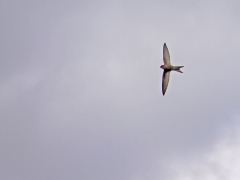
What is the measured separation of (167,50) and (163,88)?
4857 millimetres

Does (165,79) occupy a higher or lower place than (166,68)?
lower

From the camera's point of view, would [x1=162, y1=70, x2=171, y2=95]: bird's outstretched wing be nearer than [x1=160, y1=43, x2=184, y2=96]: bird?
No

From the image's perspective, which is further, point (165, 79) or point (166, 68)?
point (165, 79)

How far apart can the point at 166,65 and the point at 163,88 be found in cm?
299

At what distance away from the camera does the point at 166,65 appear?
200 ft

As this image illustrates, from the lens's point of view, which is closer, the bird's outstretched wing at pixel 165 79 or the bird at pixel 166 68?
the bird at pixel 166 68

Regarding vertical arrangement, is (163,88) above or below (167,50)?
below

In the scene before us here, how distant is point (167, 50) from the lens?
6078 centimetres

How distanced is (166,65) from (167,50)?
6.23 feet

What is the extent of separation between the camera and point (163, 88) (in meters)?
60.3
